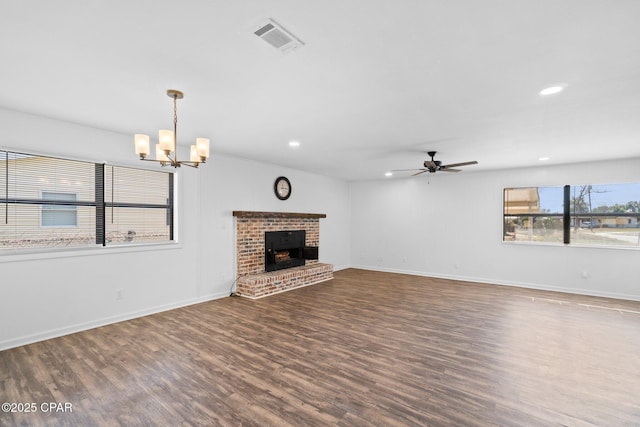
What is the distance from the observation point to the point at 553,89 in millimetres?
2518

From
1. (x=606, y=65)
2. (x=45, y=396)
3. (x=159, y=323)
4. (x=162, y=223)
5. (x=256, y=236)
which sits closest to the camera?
(x=606, y=65)

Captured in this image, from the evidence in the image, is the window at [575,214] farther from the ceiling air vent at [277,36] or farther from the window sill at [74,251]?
the window sill at [74,251]

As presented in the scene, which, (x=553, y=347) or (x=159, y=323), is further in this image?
(x=159, y=323)

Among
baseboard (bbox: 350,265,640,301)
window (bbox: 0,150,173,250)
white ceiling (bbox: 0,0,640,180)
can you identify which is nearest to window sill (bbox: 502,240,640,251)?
baseboard (bbox: 350,265,640,301)

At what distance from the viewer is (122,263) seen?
4.03 metres

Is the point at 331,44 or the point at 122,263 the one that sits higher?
the point at 331,44

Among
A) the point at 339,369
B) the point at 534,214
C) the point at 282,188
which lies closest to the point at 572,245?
the point at 534,214

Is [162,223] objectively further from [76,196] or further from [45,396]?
[45,396]

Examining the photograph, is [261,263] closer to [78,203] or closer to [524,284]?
[78,203]

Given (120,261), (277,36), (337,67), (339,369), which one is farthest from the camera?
(120,261)

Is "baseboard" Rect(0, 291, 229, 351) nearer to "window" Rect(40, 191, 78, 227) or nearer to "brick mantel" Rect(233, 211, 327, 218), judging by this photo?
"window" Rect(40, 191, 78, 227)

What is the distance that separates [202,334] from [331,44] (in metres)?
3.41

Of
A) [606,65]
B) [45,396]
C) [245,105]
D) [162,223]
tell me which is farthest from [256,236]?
[606,65]

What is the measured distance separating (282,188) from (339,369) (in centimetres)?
443
